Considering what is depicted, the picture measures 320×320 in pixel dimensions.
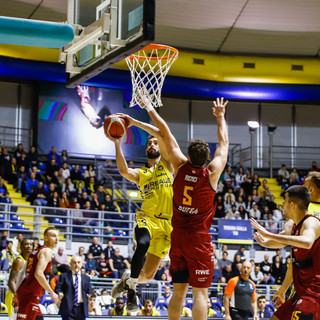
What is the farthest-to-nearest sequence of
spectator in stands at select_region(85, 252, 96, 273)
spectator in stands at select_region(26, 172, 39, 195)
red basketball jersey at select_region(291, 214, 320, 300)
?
spectator in stands at select_region(26, 172, 39, 195), spectator in stands at select_region(85, 252, 96, 273), red basketball jersey at select_region(291, 214, 320, 300)

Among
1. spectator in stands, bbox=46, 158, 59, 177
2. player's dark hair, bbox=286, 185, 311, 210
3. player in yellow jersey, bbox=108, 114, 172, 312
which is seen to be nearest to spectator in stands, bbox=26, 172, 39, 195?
spectator in stands, bbox=46, 158, 59, 177

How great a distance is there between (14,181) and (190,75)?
29.3ft

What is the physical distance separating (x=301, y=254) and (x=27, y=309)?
4176mm

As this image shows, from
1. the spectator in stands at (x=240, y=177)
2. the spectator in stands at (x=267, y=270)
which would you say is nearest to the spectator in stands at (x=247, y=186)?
the spectator in stands at (x=240, y=177)

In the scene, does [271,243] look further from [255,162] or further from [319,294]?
[255,162]

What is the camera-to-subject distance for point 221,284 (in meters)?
17.2

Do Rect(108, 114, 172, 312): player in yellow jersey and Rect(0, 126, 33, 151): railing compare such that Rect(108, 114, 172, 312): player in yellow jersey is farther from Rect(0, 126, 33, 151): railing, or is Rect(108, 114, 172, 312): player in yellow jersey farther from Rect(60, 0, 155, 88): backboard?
Rect(0, 126, 33, 151): railing

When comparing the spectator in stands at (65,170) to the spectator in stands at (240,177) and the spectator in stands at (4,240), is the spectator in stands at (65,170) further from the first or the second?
the spectator in stands at (240,177)

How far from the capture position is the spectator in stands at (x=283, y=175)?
2706cm

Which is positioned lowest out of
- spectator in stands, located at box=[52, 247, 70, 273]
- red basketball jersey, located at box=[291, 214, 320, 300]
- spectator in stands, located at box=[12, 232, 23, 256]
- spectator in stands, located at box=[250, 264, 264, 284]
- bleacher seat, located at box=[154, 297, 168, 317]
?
bleacher seat, located at box=[154, 297, 168, 317]

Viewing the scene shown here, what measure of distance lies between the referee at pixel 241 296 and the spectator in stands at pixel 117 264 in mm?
5398

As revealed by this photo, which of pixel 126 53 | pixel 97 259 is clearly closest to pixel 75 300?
pixel 126 53

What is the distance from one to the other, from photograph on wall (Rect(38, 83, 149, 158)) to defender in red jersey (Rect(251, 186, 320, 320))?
20307 millimetres

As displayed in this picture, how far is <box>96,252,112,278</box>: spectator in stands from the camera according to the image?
1702 cm
